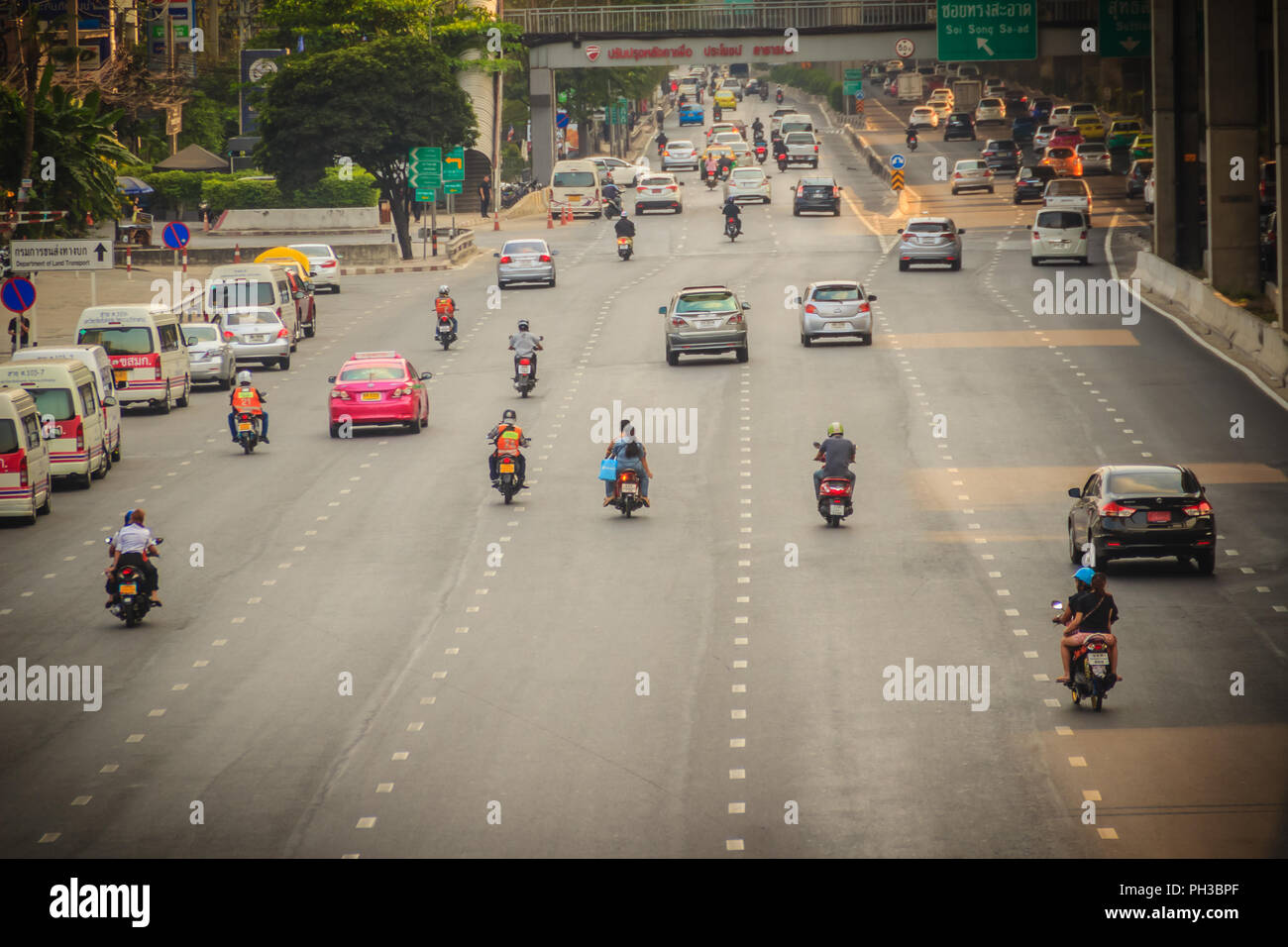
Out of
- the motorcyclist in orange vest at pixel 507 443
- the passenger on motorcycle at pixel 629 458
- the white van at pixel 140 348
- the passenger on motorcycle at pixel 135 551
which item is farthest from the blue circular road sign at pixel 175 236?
the passenger on motorcycle at pixel 135 551

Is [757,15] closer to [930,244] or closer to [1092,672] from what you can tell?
[930,244]

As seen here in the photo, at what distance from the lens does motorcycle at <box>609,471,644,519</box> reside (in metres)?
27.4

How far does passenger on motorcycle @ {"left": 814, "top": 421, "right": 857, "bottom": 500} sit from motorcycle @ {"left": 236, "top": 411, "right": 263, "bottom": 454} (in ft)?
38.3

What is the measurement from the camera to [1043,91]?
141 m

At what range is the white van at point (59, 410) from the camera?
3100cm

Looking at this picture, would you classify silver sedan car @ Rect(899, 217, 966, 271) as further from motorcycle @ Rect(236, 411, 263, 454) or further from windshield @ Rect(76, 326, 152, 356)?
motorcycle @ Rect(236, 411, 263, 454)

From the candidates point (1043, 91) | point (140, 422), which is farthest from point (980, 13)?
point (1043, 91)

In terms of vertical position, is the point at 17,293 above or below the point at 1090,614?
above

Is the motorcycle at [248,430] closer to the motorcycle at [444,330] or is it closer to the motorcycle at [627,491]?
the motorcycle at [627,491]

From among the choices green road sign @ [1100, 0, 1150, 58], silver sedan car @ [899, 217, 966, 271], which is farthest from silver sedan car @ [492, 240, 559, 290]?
green road sign @ [1100, 0, 1150, 58]

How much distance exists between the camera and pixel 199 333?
42156mm

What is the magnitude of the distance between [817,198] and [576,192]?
10.8 meters

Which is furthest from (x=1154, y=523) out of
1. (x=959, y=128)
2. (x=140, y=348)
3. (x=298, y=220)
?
(x=959, y=128)

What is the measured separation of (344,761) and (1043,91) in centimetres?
13221
